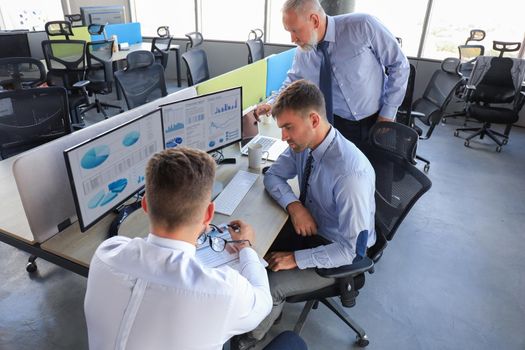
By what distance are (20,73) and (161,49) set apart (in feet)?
8.51

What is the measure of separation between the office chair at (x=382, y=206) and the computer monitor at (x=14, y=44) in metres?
5.43

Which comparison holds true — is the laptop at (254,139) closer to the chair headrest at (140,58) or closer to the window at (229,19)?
the chair headrest at (140,58)

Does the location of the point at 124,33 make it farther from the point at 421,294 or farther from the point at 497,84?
the point at 421,294

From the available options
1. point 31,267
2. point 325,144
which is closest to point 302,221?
point 325,144

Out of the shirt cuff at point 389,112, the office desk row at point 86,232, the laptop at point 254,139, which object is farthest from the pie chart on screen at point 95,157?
the shirt cuff at point 389,112

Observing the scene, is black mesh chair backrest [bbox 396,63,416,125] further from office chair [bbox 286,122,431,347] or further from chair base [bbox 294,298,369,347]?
chair base [bbox 294,298,369,347]

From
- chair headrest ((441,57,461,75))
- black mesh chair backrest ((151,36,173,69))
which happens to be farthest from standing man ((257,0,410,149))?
black mesh chair backrest ((151,36,173,69))

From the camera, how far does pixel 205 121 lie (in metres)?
1.90

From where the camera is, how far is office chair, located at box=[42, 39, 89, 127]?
4.40 meters

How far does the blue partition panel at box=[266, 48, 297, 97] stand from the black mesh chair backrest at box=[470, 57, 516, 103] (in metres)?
2.50

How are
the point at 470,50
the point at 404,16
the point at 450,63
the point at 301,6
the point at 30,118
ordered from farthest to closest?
the point at 404,16
the point at 470,50
the point at 450,63
the point at 30,118
the point at 301,6

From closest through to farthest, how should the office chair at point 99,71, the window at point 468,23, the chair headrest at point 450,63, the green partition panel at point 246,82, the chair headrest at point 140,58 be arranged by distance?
the green partition panel at point 246,82 < the chair headrest at point 450,63 < the chair headrest at point 140,58 < the office chair at point 99,71 < the window at point 468,23

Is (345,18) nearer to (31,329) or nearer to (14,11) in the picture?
(31,329)

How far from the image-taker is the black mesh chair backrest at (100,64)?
4707 millimetres
